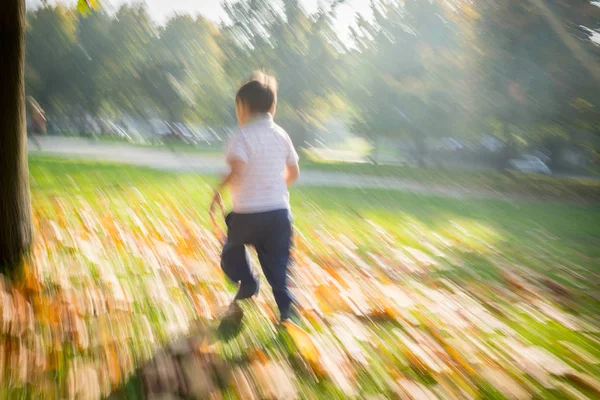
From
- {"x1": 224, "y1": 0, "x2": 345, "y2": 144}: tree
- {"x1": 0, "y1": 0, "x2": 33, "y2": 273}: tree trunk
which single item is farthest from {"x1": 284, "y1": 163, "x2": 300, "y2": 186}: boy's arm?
{"x1": 224, "y1": 0, "x2": 345, "y2": 144}: tree

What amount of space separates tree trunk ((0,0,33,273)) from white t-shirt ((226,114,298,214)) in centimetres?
238

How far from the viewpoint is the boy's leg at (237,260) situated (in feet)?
12.3

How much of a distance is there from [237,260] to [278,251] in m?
0.33

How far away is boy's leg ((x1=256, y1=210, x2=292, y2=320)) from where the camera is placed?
146 inches

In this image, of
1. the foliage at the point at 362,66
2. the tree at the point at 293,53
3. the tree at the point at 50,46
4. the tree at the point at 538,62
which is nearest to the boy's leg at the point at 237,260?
the foliage at the point at 362,66

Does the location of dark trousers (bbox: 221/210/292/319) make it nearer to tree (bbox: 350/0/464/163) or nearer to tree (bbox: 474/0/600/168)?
tree (bbox: 474/0/600/168)

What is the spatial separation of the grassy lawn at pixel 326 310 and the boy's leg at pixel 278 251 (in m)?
0.32

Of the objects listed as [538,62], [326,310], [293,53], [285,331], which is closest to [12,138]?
[285,331]

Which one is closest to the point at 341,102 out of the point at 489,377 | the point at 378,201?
the point at 378,201

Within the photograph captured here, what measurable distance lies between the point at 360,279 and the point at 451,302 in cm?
99

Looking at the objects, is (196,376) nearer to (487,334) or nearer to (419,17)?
(487,334)

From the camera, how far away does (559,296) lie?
218 inches

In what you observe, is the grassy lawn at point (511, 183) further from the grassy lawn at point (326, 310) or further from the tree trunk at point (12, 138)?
the tree trunk at point (12, 138)

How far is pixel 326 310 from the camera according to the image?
14.6 ft
